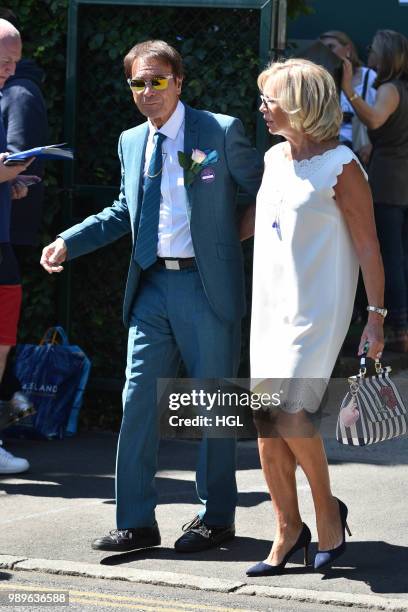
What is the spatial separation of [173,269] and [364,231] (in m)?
0.95

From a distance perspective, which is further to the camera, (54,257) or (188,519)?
(188,519)

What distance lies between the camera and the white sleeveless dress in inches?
205

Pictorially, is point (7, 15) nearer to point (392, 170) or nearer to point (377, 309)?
point (392, 170)

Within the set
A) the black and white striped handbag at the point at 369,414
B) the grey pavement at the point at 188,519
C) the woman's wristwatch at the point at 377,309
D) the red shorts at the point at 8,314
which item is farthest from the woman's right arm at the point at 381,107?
the black and white striped handbag at the point at 369,414

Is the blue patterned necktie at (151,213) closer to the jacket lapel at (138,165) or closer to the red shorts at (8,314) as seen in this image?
the jacket lapel at (138,165)

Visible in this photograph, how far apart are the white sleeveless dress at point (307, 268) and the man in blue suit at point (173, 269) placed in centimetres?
49

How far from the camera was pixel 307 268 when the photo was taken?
519 centimetres

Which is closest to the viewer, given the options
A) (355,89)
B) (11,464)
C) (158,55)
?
(158,55)

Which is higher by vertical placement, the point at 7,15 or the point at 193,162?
the point at 7,15

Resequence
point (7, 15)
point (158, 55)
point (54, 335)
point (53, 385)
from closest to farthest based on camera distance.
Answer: point (158, 55) → point (7, 15) → point (53, 385) → point (54, 335)

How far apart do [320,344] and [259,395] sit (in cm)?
34

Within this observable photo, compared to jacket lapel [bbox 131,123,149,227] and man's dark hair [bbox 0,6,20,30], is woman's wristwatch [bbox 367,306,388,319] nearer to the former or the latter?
jacket lapel [bbox 131,123,149,227]

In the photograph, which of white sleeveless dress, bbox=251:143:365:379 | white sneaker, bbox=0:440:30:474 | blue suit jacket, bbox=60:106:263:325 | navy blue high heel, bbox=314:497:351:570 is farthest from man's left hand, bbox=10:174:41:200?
navy blue high heel, bbox=314:497:351:570

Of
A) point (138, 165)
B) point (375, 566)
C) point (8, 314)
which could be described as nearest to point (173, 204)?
point (138, 165)
